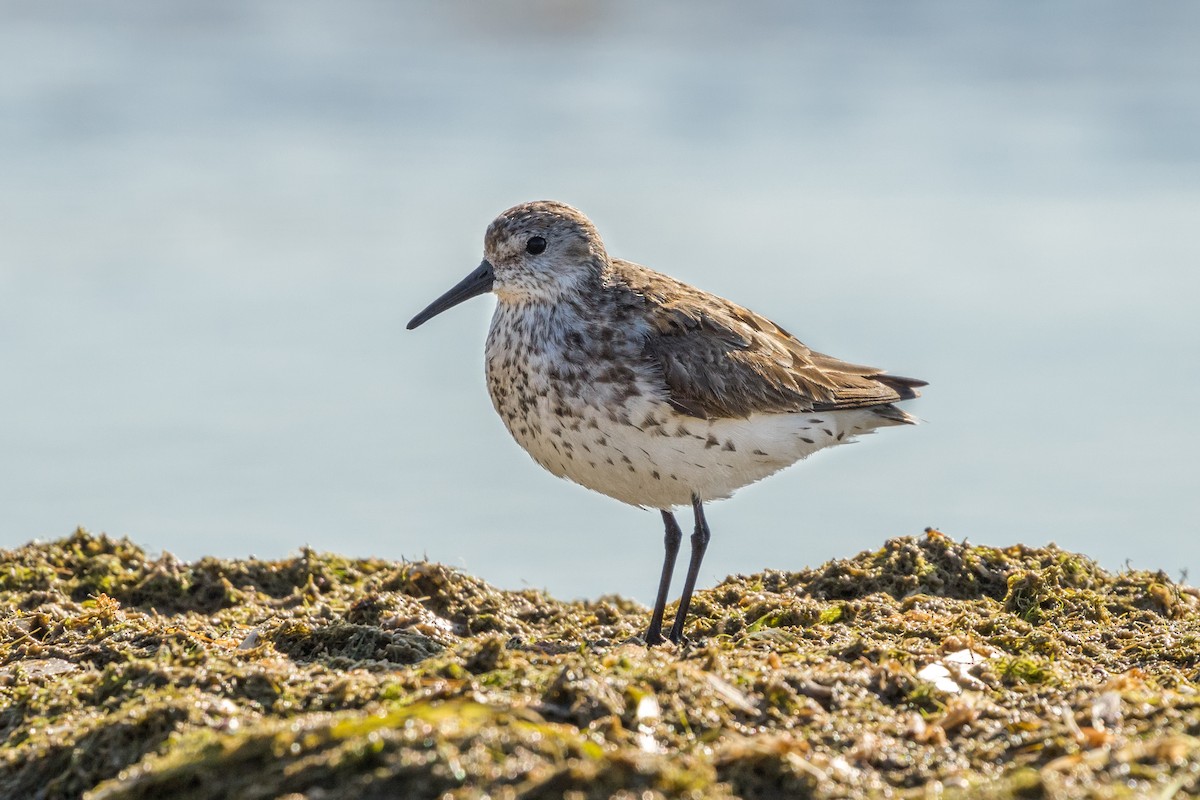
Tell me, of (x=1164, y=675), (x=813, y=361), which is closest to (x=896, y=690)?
(x=1164, y=675)

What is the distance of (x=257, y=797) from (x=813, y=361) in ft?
15.5

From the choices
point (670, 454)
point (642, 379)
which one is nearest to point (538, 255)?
point (642, 379)

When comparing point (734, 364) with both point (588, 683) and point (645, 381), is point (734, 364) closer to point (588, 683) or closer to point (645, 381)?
point (645, 381)

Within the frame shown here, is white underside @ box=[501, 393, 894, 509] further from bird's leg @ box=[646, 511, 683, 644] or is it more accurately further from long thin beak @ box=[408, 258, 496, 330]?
long thin beak @ box=[408, 258, 496, 330]

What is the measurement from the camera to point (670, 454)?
261 inches

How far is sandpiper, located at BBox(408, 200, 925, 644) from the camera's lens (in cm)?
659

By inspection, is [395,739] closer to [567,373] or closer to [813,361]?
[567,373]

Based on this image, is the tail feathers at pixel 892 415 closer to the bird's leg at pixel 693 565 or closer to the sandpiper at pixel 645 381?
the sandpiper at pixel 645 381

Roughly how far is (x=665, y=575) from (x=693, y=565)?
155 millimetres

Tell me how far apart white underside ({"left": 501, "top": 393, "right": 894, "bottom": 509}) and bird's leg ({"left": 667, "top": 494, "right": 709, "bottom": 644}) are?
0.13 m

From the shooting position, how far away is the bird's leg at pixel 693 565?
637 cm

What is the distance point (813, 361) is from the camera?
24.8ft

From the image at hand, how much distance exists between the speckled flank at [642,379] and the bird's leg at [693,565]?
15 centimetres

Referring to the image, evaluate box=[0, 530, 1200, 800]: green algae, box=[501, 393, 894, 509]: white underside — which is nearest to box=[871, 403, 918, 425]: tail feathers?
box=[501, 393, 894, 509]: white underside
